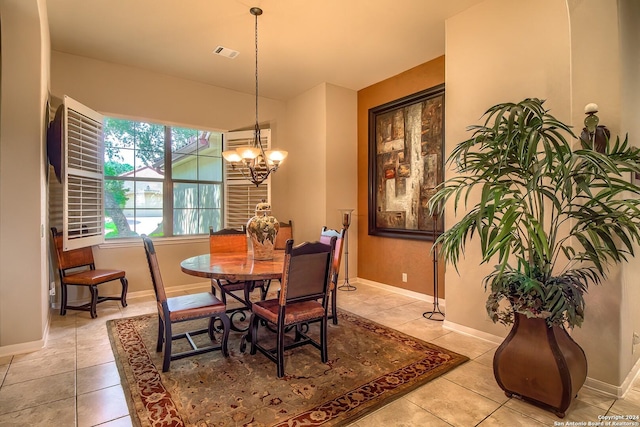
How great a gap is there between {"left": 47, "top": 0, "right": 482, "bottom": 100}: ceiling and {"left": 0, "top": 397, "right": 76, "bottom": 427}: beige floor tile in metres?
3.35

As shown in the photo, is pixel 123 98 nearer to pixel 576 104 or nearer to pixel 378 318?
pixel 378 318

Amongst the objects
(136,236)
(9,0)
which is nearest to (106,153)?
(136,236)

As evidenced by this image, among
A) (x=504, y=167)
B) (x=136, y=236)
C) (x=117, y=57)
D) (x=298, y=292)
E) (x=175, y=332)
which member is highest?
(x=117, y=57)

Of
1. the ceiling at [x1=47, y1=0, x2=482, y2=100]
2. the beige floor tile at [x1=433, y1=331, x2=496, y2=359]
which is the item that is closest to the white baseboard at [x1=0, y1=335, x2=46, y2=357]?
the ceiling at [x1=47, y1=0, x2=482, y2=100]

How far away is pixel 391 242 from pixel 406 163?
1.17 meters

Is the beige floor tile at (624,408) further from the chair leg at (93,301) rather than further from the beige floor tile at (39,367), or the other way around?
the chair leg at (93,301)

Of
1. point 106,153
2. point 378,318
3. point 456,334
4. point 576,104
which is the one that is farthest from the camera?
point 106,153

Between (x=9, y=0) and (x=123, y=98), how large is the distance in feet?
5.96

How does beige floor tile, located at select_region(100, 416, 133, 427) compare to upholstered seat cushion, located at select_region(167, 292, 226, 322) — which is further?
upholstered seat cushion, located at select_region(167, 292, 226, 322)

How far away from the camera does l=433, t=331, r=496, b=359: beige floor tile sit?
2.86 metres

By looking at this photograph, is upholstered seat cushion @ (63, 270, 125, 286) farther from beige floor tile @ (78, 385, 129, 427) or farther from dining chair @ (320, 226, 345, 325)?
dining chair @ (320, 226, 345, 325)

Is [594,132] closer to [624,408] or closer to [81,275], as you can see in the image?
[624,408]

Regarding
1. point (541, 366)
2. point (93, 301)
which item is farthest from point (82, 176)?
point (541, 366)

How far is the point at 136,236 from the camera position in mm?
4699
